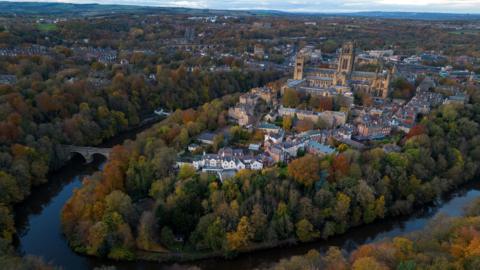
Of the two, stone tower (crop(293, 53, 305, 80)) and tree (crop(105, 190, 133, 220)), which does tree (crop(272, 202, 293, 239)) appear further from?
stone tower (crop(293, 53, 305, 80))

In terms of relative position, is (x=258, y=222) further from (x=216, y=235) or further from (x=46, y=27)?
(x=46, y=27)

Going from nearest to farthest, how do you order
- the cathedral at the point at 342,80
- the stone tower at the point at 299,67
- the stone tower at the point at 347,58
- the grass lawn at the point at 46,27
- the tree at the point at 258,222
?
Answer: the tree at the point at 258,222 < the cathedral at the point at 342,80 < the stone tower at the point at 347,58 < the stone tower at the point at 299,67 < the grass lawn at the point at 46,27

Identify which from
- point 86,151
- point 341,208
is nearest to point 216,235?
A: point 341,208

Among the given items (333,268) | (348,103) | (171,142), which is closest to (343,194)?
(333,268)

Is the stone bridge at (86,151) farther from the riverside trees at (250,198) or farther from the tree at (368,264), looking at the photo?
the tree at (368,264)

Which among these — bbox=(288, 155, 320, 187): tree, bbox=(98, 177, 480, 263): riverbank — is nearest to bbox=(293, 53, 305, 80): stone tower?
bbox=(98, 177, 480, 263): riverbank

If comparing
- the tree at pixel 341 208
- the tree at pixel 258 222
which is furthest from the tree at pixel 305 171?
the tree at pixel 258 222

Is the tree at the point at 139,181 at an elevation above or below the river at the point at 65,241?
above

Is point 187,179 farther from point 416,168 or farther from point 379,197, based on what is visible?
point 416,168
